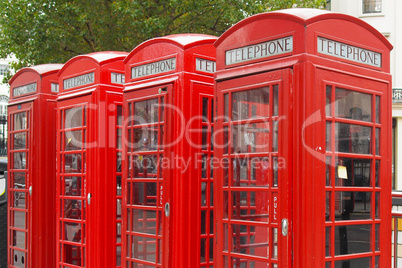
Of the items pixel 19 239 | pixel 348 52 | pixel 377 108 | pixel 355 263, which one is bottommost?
pixel 19 239

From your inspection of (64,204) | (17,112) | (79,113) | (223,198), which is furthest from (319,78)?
(17,112)

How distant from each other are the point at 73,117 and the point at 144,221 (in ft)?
5.72

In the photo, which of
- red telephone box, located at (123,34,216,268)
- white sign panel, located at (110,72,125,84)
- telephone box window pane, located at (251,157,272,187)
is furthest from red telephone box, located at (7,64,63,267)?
telephone box window pane, located at (251,157,272,187)

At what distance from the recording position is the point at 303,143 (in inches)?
154

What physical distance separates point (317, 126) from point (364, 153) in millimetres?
580

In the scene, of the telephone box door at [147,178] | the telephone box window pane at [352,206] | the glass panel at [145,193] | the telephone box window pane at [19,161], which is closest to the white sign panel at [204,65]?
the telephone box door at [147,178]

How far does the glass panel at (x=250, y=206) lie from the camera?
4.25 m

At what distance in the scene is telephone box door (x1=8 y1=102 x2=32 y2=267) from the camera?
736 cm

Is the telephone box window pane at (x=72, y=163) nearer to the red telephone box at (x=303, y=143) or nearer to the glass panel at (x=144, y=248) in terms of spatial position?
the glass panel at (x=144, y=248)

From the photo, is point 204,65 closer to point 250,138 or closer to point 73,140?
point 250,138

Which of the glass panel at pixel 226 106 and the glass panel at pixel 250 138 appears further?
the glass panel at pixel 226 106

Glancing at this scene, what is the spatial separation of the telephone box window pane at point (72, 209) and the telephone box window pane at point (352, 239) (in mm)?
3376

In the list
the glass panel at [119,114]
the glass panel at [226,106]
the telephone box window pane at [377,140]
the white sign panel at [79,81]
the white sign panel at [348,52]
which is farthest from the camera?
the white sign panel at [79,81]

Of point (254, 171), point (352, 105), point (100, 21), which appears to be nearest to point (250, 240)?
point (254, 171)
